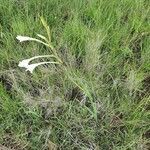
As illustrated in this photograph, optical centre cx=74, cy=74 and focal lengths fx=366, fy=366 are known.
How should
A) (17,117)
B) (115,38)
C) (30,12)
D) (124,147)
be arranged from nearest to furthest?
(124,147) → (17,117) → (115,38) → (30,12)

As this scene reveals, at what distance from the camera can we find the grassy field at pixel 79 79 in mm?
1622

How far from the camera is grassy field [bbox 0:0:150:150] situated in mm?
1622

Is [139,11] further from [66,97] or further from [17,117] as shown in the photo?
[17,117]

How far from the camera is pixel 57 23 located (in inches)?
74.7

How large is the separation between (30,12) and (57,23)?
16cm

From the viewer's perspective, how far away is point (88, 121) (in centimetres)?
164

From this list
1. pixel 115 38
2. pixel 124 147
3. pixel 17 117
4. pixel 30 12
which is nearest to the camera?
pixel 124 147

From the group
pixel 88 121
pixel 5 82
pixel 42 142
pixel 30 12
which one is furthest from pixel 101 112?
pixel 30 12

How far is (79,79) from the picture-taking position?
1.65m

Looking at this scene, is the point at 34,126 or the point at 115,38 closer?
the point at 34,126

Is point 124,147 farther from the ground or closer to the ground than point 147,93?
closer to the ground

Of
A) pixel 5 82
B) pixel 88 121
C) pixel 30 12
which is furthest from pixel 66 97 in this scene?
pixel 30 12

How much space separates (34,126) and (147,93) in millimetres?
549

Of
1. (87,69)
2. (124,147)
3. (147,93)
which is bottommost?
(124,147)
